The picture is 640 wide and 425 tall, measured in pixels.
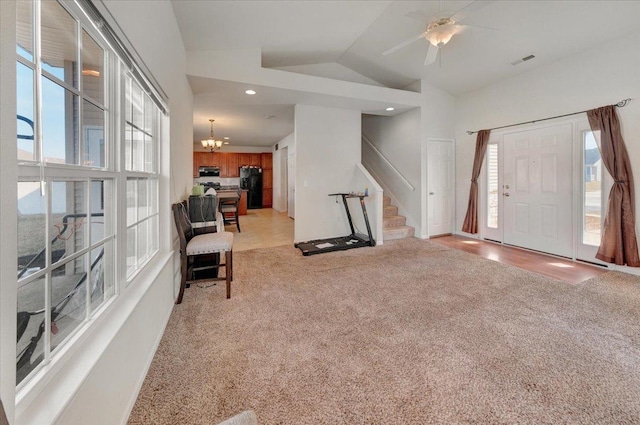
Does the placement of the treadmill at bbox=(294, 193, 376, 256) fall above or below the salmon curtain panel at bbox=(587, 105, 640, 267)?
below

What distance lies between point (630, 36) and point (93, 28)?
530 centimetres

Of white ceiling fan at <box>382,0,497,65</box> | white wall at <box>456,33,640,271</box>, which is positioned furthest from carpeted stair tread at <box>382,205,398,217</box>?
white ceiling fan at <box>382,0,497,65</box>

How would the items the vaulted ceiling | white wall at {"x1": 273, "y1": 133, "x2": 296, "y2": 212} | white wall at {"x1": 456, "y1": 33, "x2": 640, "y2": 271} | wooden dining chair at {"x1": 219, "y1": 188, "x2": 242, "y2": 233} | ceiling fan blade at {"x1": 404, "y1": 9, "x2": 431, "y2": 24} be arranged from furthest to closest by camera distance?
white wall at {"x1": 273, "y1": 133, "x2": 296, "y2": 212}, wooden dining chair at {"x1": 219, "y1": 188, "x2": 242, "y2": 233}, white wall at {"x1": 456, "y1": 33, "x2": 640, "y2": 271}, the vaulted ceiling, ceiling fan blade at {"x1": 404, "y1": 9, "x2": 431, "y2": 24}

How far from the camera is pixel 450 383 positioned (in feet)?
5.07

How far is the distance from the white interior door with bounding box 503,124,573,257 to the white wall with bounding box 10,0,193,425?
509 cm

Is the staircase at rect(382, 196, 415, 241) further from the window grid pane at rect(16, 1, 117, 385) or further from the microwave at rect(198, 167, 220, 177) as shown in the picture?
the microwave at rect(198, 167, 220, 177)

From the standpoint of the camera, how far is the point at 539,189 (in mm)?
4246

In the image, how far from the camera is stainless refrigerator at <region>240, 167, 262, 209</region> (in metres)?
9.73

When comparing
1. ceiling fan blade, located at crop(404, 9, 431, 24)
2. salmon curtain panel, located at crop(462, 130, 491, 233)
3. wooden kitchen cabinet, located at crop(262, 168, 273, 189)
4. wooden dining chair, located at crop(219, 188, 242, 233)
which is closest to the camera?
ceiling fan blade, located at crop(404, 9, 431, 24)

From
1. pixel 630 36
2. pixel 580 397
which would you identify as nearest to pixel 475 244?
pixel 630 36

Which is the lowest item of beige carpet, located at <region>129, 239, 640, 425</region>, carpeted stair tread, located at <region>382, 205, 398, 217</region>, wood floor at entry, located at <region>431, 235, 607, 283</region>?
beige carpet, located at <region>129, 239, 640, 425</region>

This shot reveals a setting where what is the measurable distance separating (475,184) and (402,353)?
169 inches

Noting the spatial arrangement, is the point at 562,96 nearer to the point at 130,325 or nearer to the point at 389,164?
the point at 389,164

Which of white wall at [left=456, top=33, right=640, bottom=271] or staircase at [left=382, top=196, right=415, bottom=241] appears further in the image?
staircase at [left=382, top=196, right=415, bottom=241]
